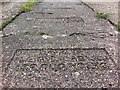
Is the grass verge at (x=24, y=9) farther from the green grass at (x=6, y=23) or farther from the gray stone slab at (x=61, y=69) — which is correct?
the gray stone slab at (x=61, y=69)

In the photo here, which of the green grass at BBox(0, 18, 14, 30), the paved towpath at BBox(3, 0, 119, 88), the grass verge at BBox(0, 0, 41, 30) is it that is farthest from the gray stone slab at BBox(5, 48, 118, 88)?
the grass verge at BBox(0, 0, 41, 30)

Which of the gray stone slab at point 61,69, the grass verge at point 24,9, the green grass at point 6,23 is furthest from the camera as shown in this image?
the grass verge at point 24,9

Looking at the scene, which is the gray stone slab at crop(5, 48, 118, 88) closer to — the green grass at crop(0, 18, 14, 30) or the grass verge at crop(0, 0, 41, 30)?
the green grass at crop(0, 18, 14, 30)

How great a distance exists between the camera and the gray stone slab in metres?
2.57

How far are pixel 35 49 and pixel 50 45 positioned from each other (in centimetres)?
24

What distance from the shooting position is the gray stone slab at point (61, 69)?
8.43 feet

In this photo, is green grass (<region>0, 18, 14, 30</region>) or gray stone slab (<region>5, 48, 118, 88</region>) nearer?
gray stone slab (<region>5, 48, 118, 88</region>)

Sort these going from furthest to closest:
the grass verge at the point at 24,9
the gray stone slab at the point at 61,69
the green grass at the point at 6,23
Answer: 1. the grass verge at the point at 24,9
2. the green grass at the point at 6,23
3. the gray stone slab at the point at 61,69

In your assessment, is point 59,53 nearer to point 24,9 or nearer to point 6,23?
point 6,23

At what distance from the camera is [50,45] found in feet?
12.0

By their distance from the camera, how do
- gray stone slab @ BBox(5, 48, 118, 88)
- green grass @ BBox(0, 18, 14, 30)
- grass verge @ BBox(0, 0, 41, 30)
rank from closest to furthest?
1. gray stone slab @ BBox(5, 48, 118, 88)
2. green grass @ BBox(0, 18, 14, 30)
3. grass verge @ BBox(0, 0, 41, 30)

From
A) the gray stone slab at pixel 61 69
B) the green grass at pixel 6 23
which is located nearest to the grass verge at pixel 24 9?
the green grass at pixel 6 23

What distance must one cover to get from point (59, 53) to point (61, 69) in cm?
50

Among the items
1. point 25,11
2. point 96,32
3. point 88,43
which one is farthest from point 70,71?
point 25,11
